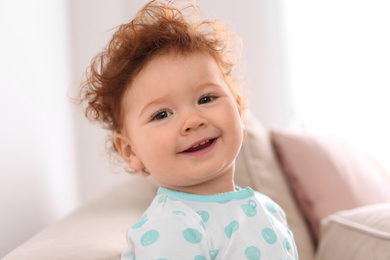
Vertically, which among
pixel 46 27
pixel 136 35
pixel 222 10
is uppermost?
pixel 222 10

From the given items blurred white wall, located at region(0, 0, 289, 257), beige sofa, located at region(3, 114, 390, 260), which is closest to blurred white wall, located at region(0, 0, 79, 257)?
blurred white wall, located at region(0, 0, 289, 257)

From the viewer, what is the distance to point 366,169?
1799mm

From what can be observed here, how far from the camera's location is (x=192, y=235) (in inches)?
33.5

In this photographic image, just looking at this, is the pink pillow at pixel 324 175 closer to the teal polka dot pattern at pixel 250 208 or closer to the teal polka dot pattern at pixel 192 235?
the teal polka dot pattern at pixel 250 208

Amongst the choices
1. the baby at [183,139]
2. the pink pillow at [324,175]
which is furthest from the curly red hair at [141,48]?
the pink pillow at [324,175]

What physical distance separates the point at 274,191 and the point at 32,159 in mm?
773

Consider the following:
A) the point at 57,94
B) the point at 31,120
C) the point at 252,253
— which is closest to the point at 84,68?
the point at 57,94

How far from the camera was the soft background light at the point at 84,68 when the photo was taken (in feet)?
4.13

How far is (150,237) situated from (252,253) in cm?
19

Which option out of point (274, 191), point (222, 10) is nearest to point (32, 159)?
point (274, 191)

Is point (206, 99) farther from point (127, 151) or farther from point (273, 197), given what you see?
point (273, 197)

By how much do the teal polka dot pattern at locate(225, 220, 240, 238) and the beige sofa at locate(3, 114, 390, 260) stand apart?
22 cm

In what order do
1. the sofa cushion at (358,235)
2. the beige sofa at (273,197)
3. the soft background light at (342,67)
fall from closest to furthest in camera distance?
the beige sofa at (273,197), the sofa cushion at (358,235), the soft background light at (342,67)

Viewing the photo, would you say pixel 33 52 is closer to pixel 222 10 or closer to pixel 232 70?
pixel 232 70
